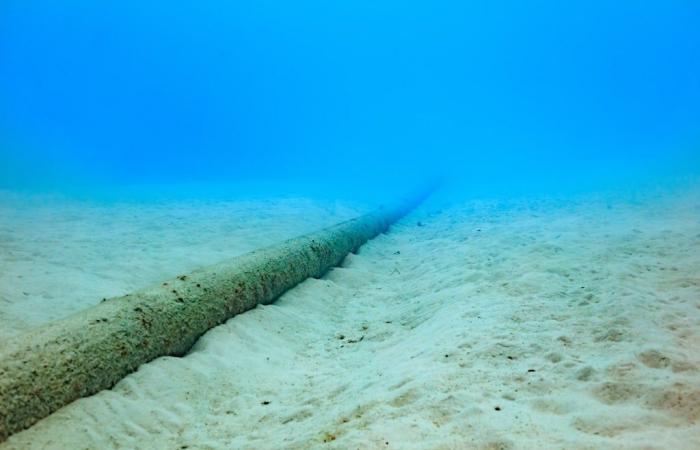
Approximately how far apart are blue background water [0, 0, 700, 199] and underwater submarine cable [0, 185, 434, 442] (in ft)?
267

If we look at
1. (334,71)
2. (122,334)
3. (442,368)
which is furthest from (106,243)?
(334,71)

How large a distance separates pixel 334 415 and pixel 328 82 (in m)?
157

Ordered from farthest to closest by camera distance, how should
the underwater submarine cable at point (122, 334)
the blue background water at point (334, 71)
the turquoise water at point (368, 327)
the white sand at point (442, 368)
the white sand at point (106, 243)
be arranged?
the blue background water at point (334, 71) → the white sand at point (106, 243) → the underwater submarine cable at point (122, 334) → the turquoise water at point (368, 327) → the white sand at point (442, 368)

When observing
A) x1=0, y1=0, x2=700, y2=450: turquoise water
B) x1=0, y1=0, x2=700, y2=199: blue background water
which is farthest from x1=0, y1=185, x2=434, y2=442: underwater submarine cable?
x1=0, y1=0, x2=700, y2=199: blue background water

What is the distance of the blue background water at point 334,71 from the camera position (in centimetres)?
10250

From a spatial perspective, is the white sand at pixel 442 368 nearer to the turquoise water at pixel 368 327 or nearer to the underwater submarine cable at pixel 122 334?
the turquoise water at pixel 368 327

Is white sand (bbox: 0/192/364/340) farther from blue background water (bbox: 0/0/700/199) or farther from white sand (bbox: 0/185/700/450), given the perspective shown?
blue background water (bbox: 0/0/700/199)

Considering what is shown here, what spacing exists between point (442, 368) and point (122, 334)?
2.57m

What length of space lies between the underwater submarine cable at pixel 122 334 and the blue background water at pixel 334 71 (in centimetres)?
8146

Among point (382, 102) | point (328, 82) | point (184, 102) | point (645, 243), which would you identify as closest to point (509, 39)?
point (382, 102)

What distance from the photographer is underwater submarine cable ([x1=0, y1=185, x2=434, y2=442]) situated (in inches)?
106

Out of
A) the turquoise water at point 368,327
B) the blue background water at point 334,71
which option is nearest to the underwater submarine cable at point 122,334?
the turquoise water at point 368,327

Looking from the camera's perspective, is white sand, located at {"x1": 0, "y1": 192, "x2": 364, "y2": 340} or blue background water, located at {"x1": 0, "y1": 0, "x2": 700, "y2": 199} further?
blue background water, located at {"x1": 0, "y1": 0, "x2": 700, "y2": 199}

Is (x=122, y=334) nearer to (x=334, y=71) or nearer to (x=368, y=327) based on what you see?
(x=368, y=327)
